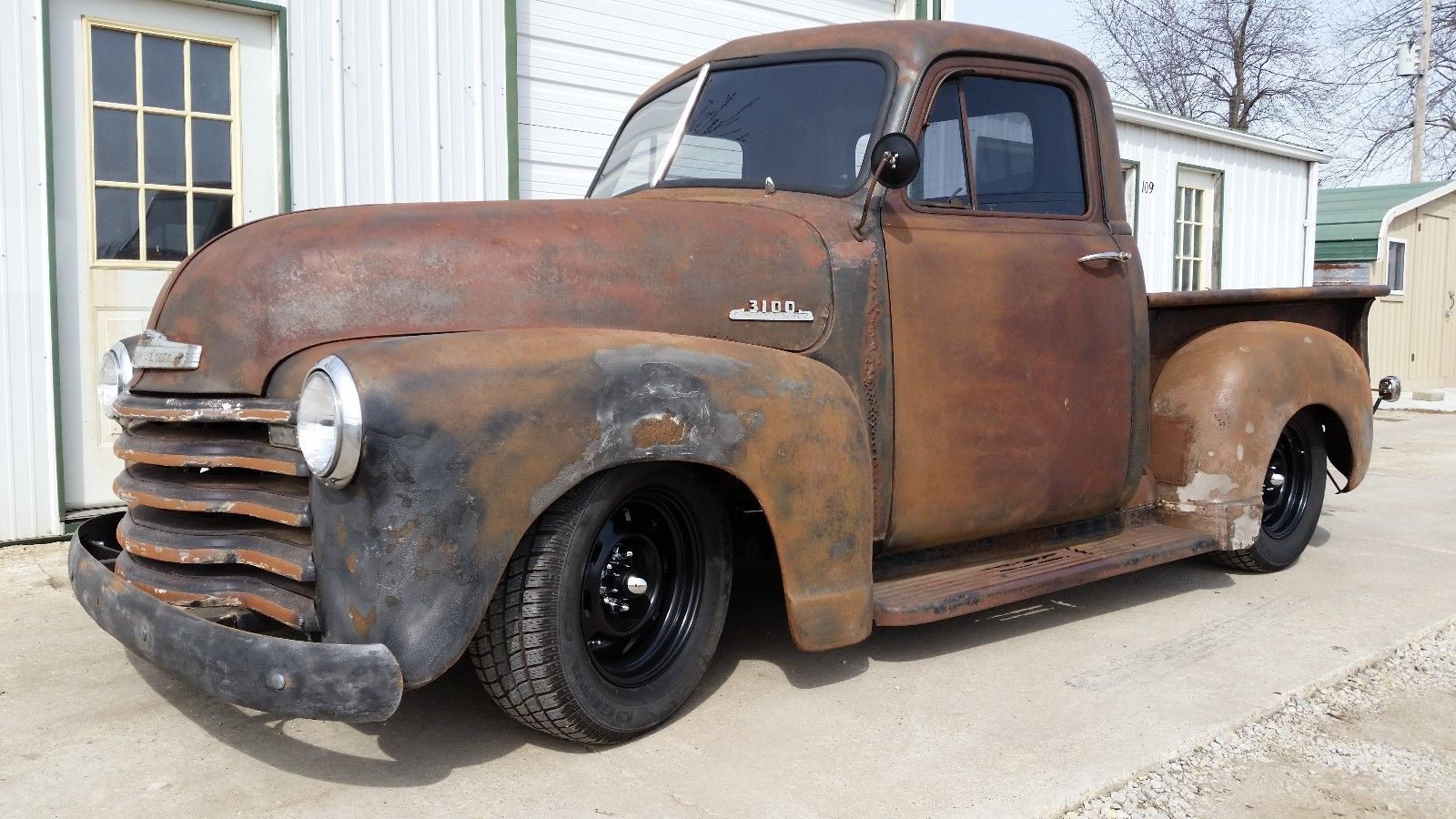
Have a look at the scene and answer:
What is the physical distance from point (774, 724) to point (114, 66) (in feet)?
15.1

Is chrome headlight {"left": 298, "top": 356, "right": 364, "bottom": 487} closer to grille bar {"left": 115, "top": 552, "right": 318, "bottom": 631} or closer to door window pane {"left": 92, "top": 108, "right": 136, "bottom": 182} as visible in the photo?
grille bar {"left": 115, "top": 552, "right": 318, "bottom": 631}

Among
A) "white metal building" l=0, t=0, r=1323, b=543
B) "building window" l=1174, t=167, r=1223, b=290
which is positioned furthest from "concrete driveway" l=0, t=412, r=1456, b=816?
"building window" l=1174, t=167, r=1223, b=290

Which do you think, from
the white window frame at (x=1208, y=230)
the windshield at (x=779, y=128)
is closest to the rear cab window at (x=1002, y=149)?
the windshield at (x=779, y=128)

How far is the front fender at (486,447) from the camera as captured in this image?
8.59ft

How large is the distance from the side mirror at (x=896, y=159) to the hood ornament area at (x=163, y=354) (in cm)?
199

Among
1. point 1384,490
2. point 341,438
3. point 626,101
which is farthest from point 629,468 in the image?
point 1384,490

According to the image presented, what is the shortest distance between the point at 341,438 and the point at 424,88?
176 inches

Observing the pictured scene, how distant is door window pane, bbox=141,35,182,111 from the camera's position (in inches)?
227

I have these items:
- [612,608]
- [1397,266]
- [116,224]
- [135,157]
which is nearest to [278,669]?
[612,608]

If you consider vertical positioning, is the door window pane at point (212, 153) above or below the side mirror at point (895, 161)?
above

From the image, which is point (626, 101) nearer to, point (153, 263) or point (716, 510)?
point (153, 263)

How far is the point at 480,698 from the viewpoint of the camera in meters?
3.49

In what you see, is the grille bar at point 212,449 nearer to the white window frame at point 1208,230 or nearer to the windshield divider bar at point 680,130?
the windshield divider bar at point 680,130

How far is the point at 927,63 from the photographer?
395 cm
